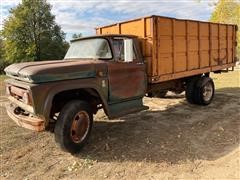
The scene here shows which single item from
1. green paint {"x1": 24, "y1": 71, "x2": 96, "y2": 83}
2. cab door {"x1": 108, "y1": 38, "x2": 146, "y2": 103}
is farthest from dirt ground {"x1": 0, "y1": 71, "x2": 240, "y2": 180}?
green paint {"x1": 24, "y1": 71, "x2": 96, "y2": 83}

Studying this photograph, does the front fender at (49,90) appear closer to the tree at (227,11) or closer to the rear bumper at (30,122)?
the rear bumper at (30,122)

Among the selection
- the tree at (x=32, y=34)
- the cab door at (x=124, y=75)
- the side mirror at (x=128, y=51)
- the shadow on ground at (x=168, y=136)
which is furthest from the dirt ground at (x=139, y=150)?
the tree at (x=32, y=34)

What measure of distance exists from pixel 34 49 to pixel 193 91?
44026 millimetres

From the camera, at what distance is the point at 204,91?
35.0 ft

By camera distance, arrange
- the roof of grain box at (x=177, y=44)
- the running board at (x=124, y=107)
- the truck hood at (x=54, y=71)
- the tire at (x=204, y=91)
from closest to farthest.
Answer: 1. the truck hood at (x=54, y=71)
2. the running board at (x=124, y=107)
3. the roof of grain box at (x=177, y=44)
4. the tire at (x=204, y=91)

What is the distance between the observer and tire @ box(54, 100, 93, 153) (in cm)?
596

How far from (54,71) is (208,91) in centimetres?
665

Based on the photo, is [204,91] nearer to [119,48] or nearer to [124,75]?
[124,75]

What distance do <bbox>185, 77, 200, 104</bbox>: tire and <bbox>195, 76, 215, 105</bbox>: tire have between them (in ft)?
0.33

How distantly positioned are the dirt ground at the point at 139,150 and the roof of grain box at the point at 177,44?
144 cm

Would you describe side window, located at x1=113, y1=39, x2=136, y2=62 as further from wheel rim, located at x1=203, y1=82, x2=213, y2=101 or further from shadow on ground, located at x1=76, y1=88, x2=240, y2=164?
wheel rim, located at x1=203, y1=82, x2=213, y2=101

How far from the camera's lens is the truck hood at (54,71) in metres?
5.61

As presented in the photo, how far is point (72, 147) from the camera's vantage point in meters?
6.15

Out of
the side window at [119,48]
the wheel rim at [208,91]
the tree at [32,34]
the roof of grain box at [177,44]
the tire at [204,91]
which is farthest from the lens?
the tree at [32,34]
